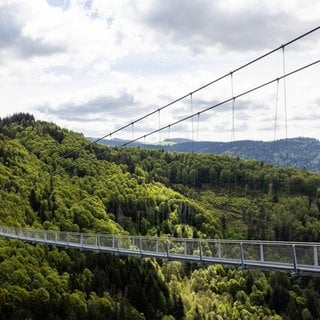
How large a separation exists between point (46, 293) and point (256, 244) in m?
53.1

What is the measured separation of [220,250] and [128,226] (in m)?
92.6

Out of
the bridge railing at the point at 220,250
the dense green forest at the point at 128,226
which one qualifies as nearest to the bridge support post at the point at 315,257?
the bridge railing at the point at 220,250

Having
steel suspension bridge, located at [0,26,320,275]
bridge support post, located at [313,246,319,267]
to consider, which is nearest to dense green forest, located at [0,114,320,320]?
steel suspension bridge, located at [0,26,320,275]

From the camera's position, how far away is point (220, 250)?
2234cm

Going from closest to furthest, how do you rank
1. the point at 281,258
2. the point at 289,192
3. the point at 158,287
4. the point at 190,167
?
1. the point at 281,258
2. the point at 158,287
3. the point at 289,192
4. the point at 190,167

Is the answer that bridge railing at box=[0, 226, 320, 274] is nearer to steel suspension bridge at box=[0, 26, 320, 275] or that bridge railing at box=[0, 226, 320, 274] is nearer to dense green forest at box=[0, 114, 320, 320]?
steel suspension bridge at box=[0, 26, 320, 275]

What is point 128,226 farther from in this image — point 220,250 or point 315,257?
point 315,257

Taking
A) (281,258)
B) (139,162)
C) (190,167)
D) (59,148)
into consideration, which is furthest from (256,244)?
(190,167)

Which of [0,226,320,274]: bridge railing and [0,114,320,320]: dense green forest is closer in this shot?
[0,226,320,274]: bridge railing

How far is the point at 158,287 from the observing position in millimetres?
83875

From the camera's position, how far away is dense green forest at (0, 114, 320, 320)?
71.9 m

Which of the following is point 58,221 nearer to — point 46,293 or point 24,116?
point 46,293

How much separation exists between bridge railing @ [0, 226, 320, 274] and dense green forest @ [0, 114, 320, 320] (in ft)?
125

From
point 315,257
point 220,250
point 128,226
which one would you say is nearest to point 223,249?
point 220,250
